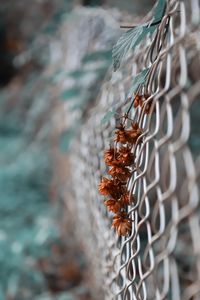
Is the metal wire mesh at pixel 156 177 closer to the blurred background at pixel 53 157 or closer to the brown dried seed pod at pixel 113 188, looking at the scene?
the brown dried seed pod at pixel 113 188

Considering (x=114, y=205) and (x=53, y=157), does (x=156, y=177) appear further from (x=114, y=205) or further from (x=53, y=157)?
(x=53, y=157)

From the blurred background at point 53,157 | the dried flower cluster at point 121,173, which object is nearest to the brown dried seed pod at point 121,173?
the dried flower cluster at point 121,173

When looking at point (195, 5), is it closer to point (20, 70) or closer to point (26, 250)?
point (26, 250)

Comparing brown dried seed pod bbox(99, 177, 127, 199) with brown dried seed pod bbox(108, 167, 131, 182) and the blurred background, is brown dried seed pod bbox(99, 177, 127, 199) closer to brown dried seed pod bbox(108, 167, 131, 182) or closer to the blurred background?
brown dried seed pod bbox(108, 167, 131, 182)

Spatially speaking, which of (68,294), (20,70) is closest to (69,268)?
(68,294)

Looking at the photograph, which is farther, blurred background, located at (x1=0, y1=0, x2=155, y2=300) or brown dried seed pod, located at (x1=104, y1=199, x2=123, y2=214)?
blurred background, located at (x1=0, y1=0, x2=155, y2=300)

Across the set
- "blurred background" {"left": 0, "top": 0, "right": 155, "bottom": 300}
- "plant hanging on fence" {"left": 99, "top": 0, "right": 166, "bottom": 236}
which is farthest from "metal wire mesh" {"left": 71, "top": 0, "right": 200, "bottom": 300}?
"blurred background" {"left": 0, "top": 0, "right": 155, "bottom": 300}
